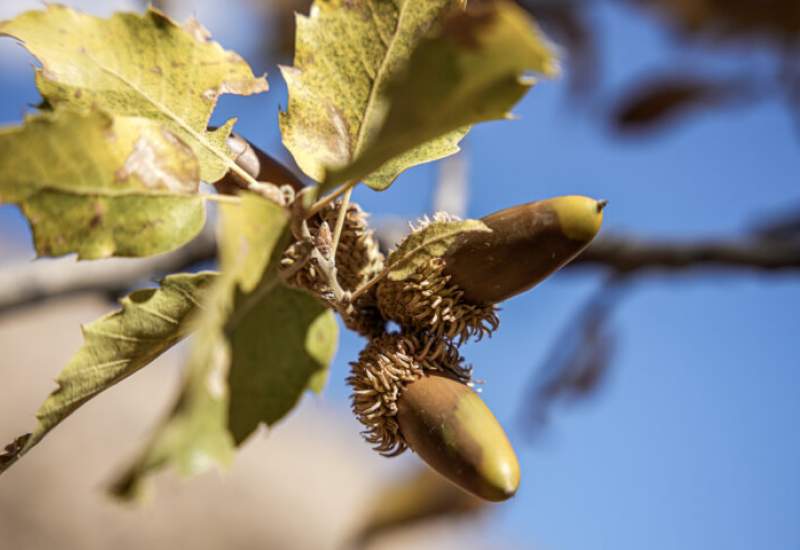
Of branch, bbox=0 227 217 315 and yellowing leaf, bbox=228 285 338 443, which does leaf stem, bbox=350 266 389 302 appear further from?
branch, bbox=0 227 217 315

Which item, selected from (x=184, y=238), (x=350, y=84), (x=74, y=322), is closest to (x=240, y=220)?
(x=184, y=238)

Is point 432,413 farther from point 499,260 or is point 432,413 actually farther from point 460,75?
point 460,75

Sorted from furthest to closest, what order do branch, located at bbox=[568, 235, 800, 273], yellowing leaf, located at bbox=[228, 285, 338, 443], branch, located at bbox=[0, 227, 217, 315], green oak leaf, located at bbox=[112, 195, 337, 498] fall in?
branch, located at bbox=[0, 227, 217, 315], branch, located at bbox=[568, 235, 800, 273], yellowing leaf, located at bbox=[228, 285, 338, 443], green oak leaf, located at bbox=[112, 195, 337, 498]

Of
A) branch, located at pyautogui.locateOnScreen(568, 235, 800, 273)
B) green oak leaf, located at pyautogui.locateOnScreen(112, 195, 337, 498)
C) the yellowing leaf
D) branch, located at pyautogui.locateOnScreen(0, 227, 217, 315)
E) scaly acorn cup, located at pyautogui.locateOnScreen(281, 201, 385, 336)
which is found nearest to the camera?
green oak leaf, located at pyautogui.locateOnScreen(112, 195, 337, 498)

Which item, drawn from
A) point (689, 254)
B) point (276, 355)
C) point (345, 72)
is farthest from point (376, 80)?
point (689, 254)

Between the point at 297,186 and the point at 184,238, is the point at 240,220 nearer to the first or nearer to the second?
the point at 184,238

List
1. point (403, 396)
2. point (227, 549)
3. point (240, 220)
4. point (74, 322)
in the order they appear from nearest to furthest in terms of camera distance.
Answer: point (240, 220) < point (403, 396) < point (227, 549) < point (74, 322)

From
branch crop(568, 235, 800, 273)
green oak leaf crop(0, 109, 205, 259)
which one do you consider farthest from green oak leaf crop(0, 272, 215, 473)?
branch crop(568, 235, 800, 273)
